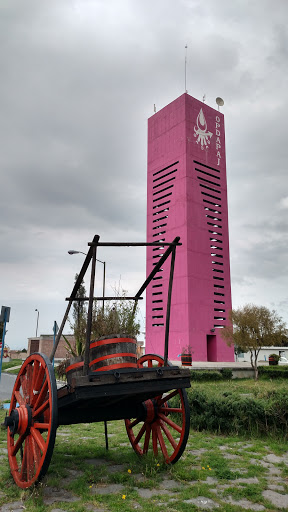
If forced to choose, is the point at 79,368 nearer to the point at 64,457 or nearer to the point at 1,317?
the point at 64,457

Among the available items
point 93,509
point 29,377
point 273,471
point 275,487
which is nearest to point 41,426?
point 29,377

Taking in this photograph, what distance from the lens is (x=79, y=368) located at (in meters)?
4.23

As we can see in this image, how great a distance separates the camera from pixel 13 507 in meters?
3.48

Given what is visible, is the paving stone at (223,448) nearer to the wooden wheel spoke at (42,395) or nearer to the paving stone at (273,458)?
the paving stone at (273,458)

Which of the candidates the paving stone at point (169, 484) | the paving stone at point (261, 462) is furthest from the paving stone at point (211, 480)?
the paving stone at point (261, 462)

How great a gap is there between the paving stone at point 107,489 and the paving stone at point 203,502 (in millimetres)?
754

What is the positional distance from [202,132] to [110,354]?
1505 inches

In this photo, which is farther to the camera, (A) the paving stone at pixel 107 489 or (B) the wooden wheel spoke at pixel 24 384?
Answer: (B) the wooden wheel spoke at pixel 24 384

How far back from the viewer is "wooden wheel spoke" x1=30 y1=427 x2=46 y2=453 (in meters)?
3.65

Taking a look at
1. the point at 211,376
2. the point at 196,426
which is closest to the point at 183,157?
the point at 211,376

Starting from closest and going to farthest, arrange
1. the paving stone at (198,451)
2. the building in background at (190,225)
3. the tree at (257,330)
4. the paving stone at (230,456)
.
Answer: the paving stone at (230,456) → the paving stone at (198,451) → the tree at (257,330) → the building in background at (190,225)

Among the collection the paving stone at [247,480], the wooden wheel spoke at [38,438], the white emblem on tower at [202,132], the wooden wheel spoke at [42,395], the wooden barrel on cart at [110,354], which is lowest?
the paving stone at [247,480]

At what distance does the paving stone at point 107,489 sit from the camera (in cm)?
387

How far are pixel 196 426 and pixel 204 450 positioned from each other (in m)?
1.52
